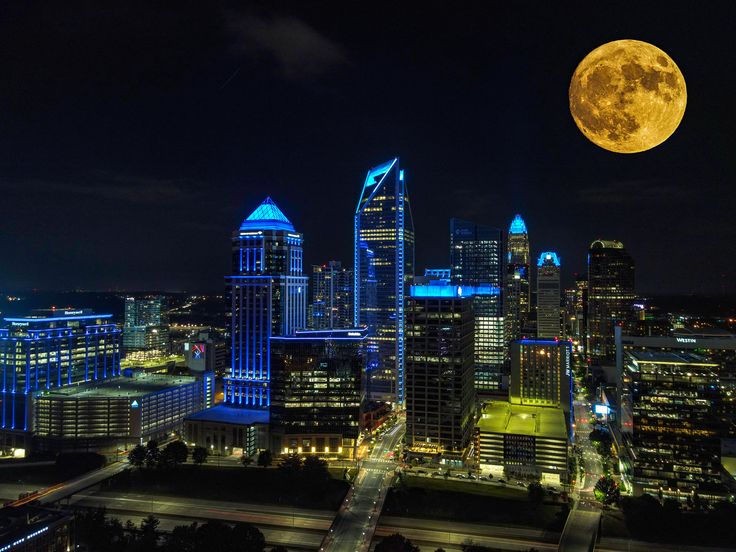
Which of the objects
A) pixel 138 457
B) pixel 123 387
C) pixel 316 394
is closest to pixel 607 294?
pixel 316 394

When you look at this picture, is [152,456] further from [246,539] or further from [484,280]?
[484,280]

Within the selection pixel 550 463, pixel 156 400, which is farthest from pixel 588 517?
pixel 156 400

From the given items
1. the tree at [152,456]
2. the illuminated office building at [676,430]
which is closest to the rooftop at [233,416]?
the tree at [152,456]

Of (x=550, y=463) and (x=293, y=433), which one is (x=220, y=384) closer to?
(x=293, y=433)

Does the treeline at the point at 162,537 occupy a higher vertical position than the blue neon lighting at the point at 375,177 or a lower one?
lower

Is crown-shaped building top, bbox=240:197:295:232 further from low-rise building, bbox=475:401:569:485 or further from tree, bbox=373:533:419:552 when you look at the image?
tree, bbox=373:533:419:552

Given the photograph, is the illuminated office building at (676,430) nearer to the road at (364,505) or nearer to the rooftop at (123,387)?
the road at (364,505)
